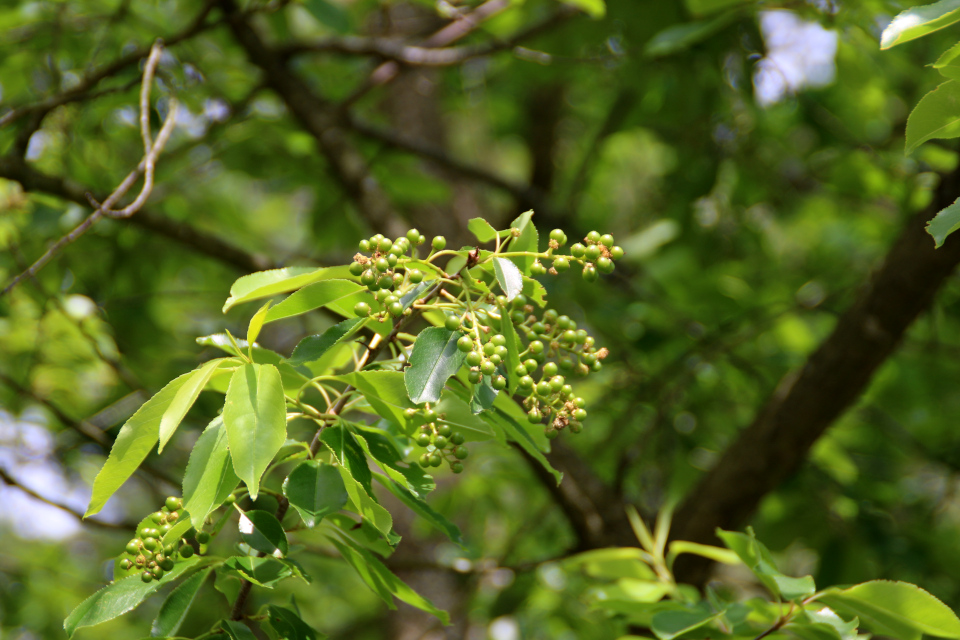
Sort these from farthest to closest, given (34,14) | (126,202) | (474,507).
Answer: (474,507), (126,202), (34,14)

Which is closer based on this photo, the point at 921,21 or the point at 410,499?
the point at 921,21

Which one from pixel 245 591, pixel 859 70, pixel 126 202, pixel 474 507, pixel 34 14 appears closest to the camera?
pixel 245 591

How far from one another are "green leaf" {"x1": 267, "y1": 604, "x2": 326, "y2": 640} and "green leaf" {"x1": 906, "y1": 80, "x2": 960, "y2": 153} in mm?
934

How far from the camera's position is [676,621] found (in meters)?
1.15

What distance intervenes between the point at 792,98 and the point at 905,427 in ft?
4.92

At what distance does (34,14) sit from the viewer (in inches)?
80.0

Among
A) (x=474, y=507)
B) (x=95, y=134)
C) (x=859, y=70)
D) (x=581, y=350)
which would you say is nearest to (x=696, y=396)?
(x=474, y=507)

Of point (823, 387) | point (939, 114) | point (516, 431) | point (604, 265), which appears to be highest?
point (939, 114)

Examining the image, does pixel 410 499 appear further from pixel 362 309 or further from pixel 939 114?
pixel 939 114

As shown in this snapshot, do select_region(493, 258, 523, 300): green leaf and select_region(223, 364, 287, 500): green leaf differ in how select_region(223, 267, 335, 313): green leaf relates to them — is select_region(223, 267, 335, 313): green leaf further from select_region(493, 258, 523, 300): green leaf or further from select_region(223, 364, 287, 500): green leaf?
select_region(493, 258, 523, 300): green leaf

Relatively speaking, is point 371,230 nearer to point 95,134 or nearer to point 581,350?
point 95,134

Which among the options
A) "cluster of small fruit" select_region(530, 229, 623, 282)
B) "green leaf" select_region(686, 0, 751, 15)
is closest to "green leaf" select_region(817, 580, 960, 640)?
"cluster of small fruit" select_region(530, 229, 623, 282)

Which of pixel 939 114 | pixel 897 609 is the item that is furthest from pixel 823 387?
pixel 939 114

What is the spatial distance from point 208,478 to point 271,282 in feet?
0.75
